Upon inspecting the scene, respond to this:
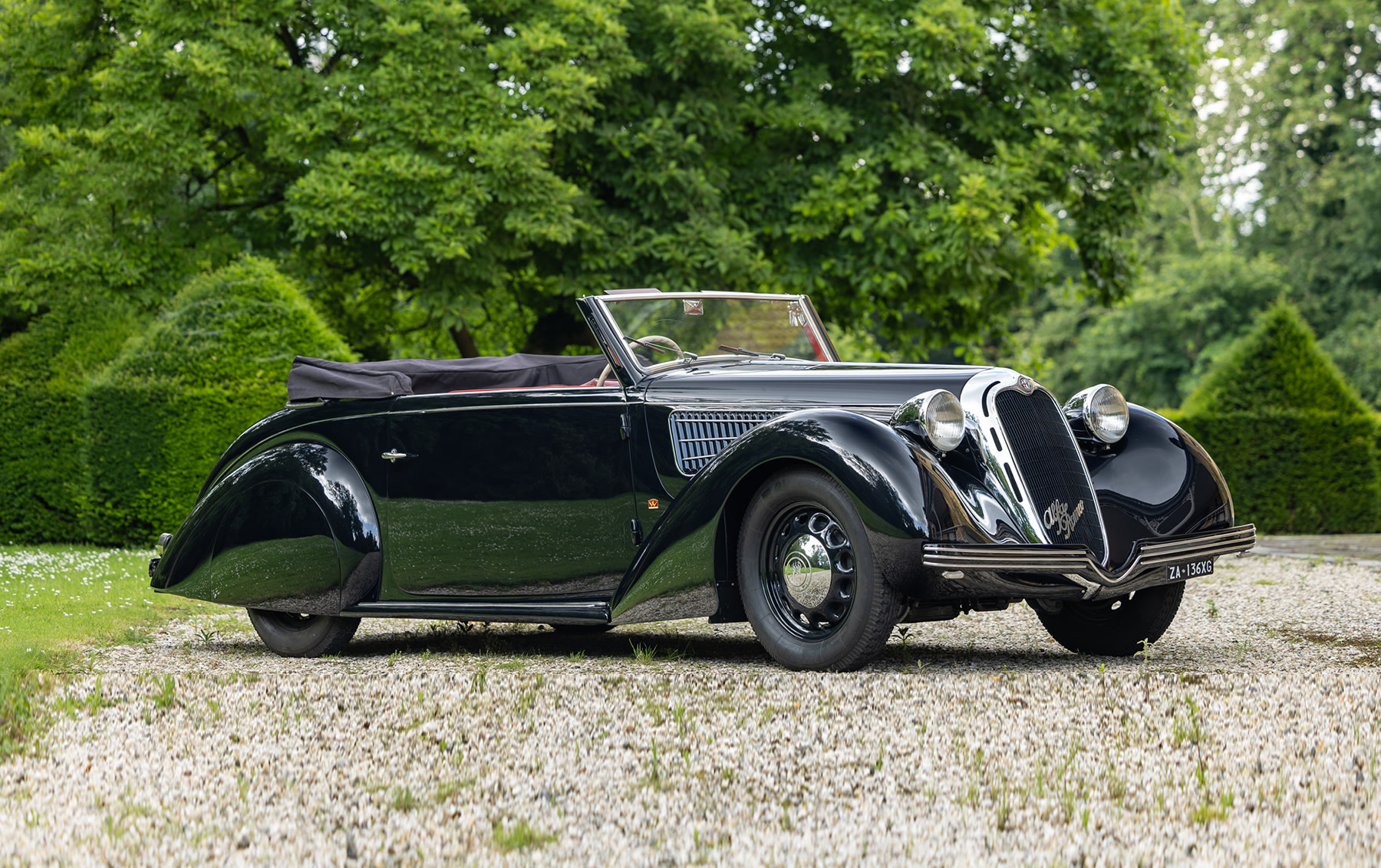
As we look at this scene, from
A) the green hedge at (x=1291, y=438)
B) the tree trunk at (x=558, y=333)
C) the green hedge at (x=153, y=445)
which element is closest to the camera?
the green hedge at (x=153, y=445)

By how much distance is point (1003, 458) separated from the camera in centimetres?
530

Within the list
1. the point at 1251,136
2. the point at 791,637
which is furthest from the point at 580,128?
the point at 1251,136

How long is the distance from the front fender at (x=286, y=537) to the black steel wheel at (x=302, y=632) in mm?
171

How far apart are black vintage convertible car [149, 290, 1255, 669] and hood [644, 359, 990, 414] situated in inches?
0.5

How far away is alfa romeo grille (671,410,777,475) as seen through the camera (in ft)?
19.5

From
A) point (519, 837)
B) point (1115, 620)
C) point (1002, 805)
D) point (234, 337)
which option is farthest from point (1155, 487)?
point (234, 337)

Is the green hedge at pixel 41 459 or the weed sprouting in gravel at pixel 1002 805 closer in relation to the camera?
the weed sprouting in gravel at pixel 1002 805

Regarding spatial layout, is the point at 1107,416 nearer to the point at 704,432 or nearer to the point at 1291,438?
the point at 704,432

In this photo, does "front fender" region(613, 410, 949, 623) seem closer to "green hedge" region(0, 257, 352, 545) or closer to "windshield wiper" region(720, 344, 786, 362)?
"windshield wiper" region(720, 344, 786, 362)

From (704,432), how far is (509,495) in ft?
3.24

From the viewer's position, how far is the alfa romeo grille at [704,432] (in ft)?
19.5

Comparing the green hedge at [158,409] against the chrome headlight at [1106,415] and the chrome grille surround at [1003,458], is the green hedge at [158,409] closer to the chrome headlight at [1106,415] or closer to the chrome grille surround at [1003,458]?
the chrome headlight at [1106,415]

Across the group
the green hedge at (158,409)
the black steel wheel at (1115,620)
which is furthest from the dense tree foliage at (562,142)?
the black steel wheel at (1115,620)

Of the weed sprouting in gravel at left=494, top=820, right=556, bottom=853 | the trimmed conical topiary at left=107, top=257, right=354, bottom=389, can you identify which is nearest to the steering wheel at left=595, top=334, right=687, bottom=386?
the weed sprouting in gravel at left=494, top=820, right=556, bottom=853
